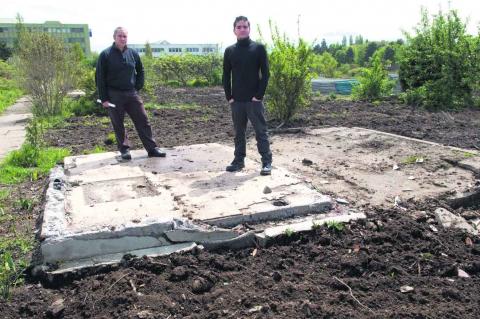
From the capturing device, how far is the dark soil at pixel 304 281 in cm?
278

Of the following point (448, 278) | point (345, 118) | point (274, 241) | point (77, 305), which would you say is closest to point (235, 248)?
point (274, 241)

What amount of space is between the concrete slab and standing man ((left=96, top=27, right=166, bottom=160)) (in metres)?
0.40

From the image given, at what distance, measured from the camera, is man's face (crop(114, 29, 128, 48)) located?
582 centimetres

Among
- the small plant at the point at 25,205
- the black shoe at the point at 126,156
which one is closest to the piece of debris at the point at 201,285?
the small plant at the point at 25,205

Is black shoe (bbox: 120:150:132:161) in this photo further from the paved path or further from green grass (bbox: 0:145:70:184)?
the paved path

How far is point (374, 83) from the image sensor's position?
1523 cm

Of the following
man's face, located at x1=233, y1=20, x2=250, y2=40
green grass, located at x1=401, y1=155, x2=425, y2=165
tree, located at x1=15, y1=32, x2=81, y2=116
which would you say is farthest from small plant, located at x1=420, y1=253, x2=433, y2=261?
tree, located at x1=15, y1=32, x2=81, y2=116

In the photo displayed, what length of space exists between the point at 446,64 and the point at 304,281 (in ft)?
37.3

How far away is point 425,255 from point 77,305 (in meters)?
2.59

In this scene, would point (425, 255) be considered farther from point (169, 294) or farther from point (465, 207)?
point (169, 294)

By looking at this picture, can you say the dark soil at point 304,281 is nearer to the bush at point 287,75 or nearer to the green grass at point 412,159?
the green grass at point 412,159

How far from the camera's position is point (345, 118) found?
1063 centimetres

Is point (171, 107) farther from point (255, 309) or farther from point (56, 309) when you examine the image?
point (255, 309)

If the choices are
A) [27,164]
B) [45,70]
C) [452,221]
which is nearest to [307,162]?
[452,221]
